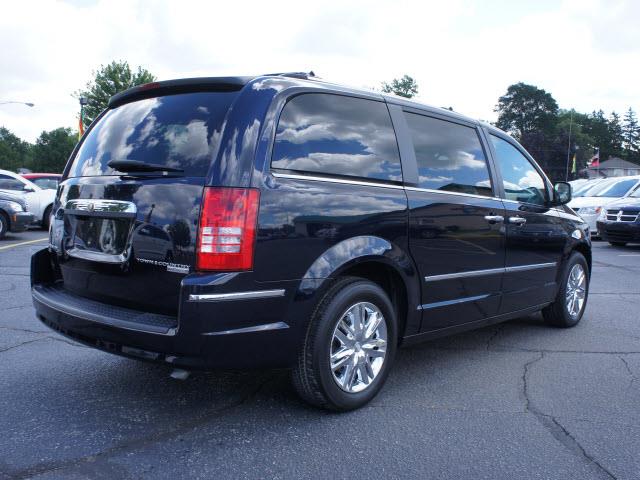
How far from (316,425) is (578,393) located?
178 centimetres

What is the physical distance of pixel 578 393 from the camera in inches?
147

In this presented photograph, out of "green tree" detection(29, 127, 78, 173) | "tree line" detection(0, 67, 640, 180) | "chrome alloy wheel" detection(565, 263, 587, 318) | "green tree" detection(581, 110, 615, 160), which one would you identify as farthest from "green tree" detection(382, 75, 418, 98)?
"green tree" detection(581, 110, 615, 160)

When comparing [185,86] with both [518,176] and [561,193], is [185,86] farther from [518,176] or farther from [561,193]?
[561,193]

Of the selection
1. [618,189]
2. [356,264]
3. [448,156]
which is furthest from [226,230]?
[618,189]

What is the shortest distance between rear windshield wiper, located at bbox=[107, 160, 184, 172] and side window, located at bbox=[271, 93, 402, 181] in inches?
21.8

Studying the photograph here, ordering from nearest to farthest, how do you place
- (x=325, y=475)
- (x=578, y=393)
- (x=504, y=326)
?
(x=325, y=475)
(x=578, y=393)
(x=504, y=326)

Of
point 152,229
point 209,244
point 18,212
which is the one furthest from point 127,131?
point 18,212

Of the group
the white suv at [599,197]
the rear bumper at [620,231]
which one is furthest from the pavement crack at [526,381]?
the white suv at [599,197]

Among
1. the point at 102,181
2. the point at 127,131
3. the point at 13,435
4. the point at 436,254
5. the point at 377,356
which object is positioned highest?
the point at 127,131

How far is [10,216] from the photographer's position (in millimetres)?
12547

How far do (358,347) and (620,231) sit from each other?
11843mm

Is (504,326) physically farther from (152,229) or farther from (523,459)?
(152,229)

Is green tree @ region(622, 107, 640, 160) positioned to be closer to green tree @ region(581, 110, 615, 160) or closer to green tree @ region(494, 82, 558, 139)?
green tree @ region(581, 110, 615, 160)

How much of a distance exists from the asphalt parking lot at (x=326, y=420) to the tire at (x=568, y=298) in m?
0.69
